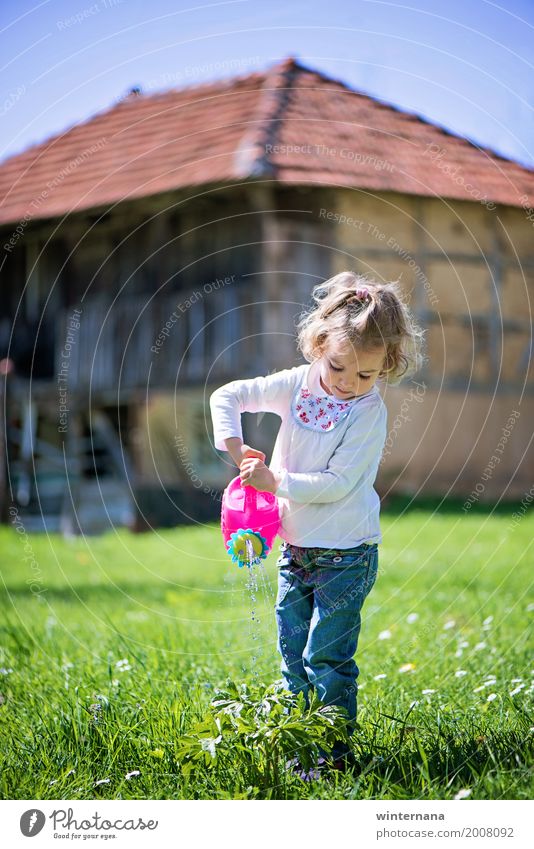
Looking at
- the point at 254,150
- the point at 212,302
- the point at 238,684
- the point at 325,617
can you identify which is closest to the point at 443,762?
the point at 325,617

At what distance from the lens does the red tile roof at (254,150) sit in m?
5.93

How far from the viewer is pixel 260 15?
365cm

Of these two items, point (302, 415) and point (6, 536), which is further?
point (6, 536)

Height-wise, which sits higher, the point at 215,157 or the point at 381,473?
the point at 215,157

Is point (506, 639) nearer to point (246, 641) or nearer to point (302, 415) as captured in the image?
point (246, 641)

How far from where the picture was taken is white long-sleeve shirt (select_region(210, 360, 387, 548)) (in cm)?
268

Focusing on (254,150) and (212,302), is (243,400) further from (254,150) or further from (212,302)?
(212,302)

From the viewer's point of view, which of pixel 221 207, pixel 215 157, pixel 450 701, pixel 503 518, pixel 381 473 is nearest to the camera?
pixel 450 701

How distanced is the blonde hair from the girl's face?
22 mm

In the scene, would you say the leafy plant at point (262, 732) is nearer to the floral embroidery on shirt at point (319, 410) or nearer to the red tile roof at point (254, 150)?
the floral embroidery on shirt at point (319, 410)

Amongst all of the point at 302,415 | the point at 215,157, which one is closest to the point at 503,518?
the point at 215,157

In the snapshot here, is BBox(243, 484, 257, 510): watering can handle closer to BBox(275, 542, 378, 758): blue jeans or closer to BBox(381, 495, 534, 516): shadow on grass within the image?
BBox(275, 542, 378, 758): blue jeans

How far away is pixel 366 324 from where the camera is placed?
271 centimetres

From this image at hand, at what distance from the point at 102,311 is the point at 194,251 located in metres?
1.29
